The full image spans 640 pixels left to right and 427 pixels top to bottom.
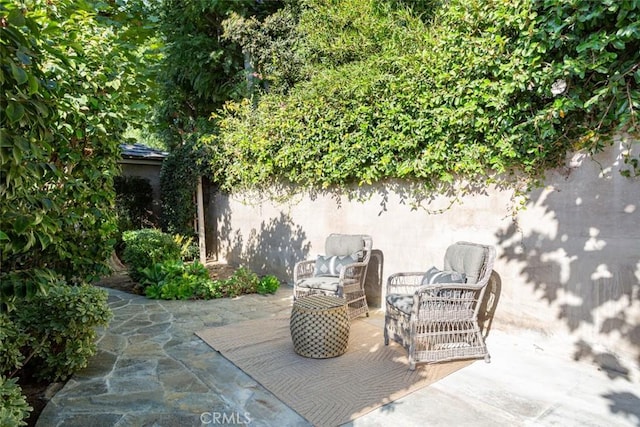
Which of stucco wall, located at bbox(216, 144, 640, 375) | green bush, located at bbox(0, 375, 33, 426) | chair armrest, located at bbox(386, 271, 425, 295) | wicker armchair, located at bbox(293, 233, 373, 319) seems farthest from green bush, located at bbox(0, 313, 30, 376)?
stucco wall, located at bbox(216, 144, 640, 375)

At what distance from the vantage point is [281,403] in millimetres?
2930

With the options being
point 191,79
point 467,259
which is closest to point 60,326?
point 467,259

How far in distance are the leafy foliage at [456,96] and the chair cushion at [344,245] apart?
868 mm

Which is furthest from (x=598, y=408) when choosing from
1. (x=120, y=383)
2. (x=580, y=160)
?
(x=120, y=383)

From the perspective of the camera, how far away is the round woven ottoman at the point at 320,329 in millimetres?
3662

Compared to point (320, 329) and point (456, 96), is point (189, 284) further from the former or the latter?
point (456, 96)

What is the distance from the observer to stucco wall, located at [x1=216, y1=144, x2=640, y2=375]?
332 centimetres

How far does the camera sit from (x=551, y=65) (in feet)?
10.8

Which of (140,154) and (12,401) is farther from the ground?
(140,154)

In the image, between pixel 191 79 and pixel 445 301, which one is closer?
pixel 445 301

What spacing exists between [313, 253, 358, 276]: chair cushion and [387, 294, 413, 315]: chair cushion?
1191 millimetres

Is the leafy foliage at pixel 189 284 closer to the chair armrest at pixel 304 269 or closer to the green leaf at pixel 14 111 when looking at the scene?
the chair armrest at pixel 304 269

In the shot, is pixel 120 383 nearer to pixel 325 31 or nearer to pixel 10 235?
pixel 10 235

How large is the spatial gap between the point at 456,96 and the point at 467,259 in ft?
5.78
